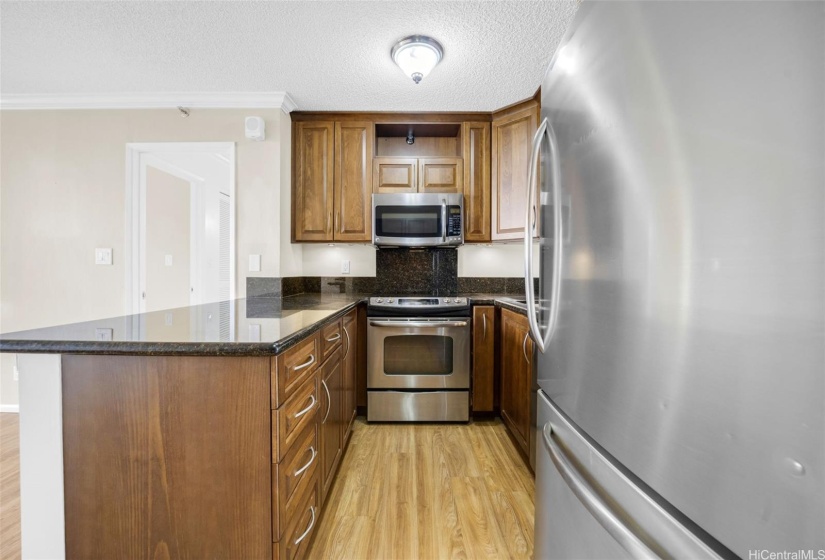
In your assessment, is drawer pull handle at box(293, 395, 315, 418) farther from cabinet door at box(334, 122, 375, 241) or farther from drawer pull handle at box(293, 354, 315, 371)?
cabinet door at box(334, 122, 375, 241)

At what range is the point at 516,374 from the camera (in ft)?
6.85

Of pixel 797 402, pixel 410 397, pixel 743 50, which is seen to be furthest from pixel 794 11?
pixel 410 397

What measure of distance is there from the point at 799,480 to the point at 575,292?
1.51 feet

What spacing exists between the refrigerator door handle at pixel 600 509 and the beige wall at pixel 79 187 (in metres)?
2.27

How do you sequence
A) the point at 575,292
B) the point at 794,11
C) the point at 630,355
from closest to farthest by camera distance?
the point at 794,11
the point at 630,355
the point at 575,292

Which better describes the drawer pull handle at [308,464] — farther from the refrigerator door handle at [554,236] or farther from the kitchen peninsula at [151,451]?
the refrigerator door handle at [554,236]

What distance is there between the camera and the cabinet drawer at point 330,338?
4.83 feet

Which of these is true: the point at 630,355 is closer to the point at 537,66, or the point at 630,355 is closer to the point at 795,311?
the point at 795,311

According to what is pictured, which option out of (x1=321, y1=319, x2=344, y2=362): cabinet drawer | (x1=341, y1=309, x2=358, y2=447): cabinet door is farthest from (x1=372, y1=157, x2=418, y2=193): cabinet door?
(x1=321, y1=319, x2=344, y2=362): cabinet drawer

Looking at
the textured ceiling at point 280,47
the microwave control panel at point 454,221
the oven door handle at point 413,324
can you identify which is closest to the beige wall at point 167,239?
the textured ceiling at point 280,47

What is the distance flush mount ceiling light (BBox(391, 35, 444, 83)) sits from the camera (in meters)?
1.79

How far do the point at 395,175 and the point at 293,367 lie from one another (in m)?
1.98

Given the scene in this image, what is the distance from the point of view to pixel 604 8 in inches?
25.8

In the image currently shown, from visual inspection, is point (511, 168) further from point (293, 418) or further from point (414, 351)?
point (293, 418)
